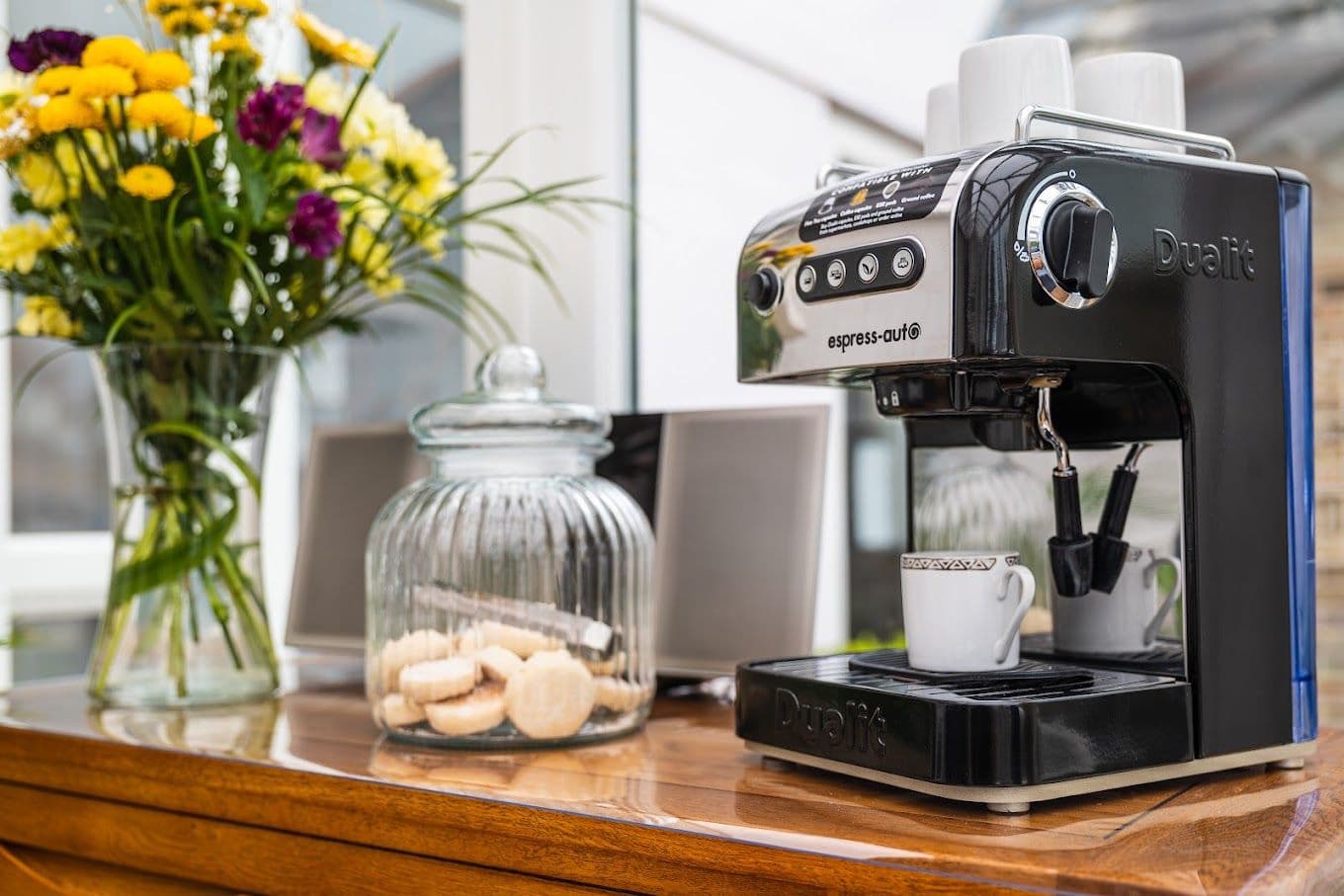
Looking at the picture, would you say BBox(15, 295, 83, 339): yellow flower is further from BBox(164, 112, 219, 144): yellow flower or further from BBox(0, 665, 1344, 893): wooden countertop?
BBox(0, 665, 1344, 893): wooden countertop

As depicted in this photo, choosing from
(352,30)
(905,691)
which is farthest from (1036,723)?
(352,30)

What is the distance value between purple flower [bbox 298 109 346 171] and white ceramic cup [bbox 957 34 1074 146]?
0.64 m

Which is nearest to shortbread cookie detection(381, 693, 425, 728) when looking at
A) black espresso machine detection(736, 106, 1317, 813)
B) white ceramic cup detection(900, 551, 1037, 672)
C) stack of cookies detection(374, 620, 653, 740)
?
stack of cookies detection(374, 620, 653, 740)

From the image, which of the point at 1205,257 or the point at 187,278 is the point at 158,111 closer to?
the point at 187,278

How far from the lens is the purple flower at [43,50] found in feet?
3.87

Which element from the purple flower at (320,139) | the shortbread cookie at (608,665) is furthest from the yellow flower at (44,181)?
the shortbread cookie at (608,665)

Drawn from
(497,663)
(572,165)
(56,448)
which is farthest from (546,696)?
(56,448)

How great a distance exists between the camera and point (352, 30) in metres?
1.89

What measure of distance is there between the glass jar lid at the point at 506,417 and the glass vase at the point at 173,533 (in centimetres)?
23

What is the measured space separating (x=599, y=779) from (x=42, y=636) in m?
1.11

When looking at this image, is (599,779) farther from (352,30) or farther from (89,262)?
(352,30)

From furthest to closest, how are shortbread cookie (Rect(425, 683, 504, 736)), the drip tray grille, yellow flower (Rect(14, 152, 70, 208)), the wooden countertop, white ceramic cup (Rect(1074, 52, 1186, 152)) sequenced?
1. yellow flower (Rect(14, 152, 70, 208))
2. shortbread cookie (Rect(425, 683, 504, 736))
3. white ceramic cup (Rect(1074, 52, 1186, 152))
4. the drip tray grille
5. the wooden countertop

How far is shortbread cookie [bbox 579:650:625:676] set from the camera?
3.47ft

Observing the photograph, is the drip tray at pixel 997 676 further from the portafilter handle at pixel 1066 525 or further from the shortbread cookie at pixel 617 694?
the shortbread cookie at pixel 617 694
